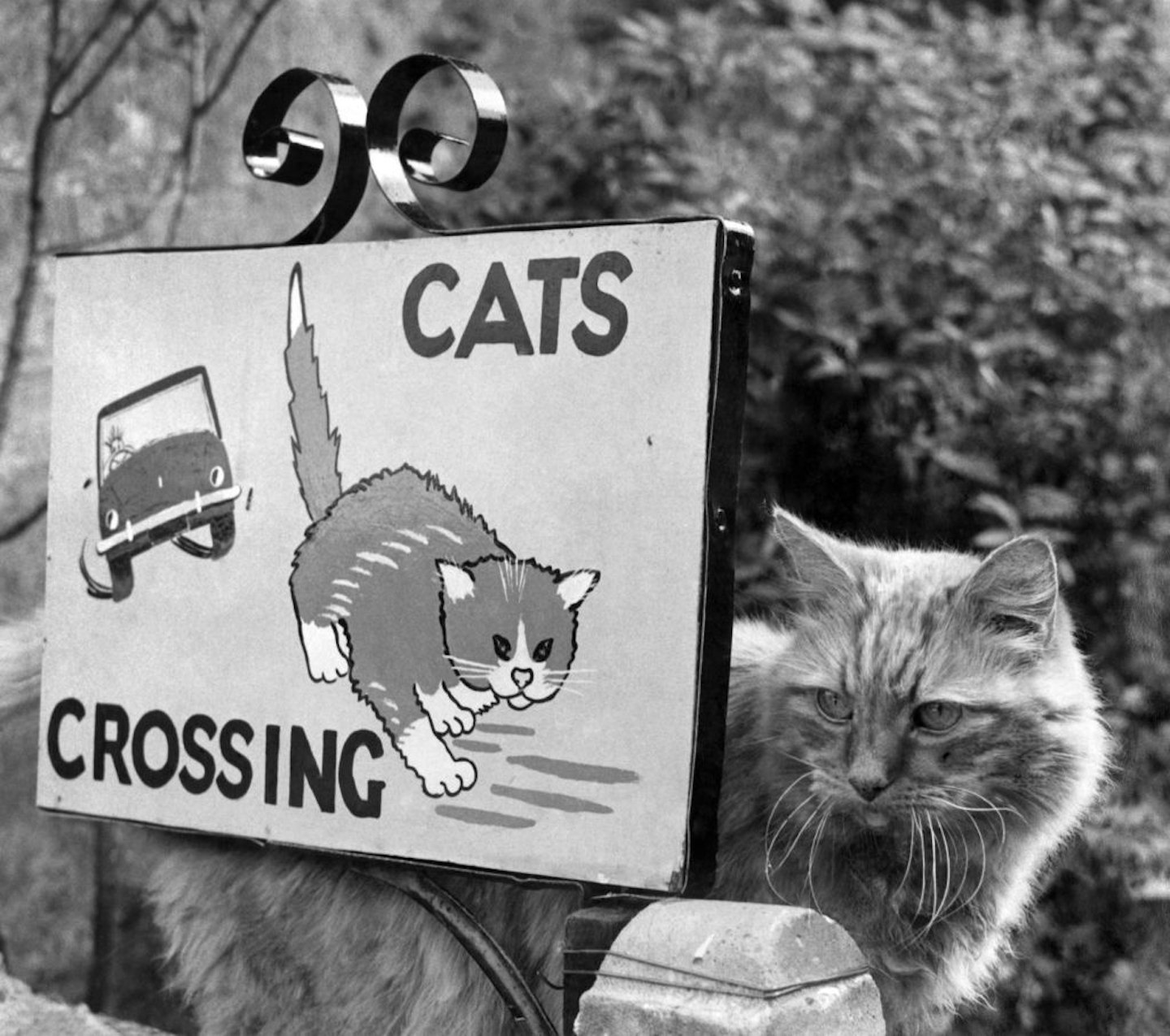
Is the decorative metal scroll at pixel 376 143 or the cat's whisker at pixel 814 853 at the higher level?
the decorative metal scroll at pixel 376 143

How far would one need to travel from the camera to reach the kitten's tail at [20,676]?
8.82ft

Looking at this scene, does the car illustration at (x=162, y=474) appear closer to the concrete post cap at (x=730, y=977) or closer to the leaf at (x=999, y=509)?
the concrete post cap at (x=730, y=977)

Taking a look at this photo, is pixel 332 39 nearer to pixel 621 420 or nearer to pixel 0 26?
pixel 0 26

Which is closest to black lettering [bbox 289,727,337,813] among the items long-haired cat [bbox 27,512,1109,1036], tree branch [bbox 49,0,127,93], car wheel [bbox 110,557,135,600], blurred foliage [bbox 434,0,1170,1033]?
long-haired cat [bbox 27,512,1109,1036]

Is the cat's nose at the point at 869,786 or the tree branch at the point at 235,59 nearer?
the cat's nose at the point at 869,786

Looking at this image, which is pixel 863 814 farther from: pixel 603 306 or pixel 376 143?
pixel 376 143

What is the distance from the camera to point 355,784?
7.21 feet

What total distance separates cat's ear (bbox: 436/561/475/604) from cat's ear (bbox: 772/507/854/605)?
461mm

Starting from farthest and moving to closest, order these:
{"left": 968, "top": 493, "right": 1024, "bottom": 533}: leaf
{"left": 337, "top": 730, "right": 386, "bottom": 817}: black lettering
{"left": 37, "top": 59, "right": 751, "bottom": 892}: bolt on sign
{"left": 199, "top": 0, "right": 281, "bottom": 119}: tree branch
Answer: {"left": 199, "top": 0, "right": 281, "bottom": 119}: tree branch < {"left": 968, "top": 493, "right": 1024, "bottom": 533}: leaf < {"left": 337, "top": 730, "right": 386, "bottom": 817}: black lettering < {"left": 37, "top": 59, "right": 751, "bottom": 892}: bolt on sign

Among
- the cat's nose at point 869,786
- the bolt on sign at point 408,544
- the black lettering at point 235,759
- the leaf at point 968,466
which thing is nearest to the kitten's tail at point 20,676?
the bolt on sign at point 408,544

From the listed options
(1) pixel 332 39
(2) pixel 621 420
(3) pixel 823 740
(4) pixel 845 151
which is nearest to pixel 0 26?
(1) pixel 332 39

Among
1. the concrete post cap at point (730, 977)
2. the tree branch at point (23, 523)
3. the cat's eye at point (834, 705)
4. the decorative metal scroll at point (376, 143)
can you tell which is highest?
the decorative metal scroll at point (376, 143)

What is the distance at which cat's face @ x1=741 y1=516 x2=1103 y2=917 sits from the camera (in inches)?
81.7

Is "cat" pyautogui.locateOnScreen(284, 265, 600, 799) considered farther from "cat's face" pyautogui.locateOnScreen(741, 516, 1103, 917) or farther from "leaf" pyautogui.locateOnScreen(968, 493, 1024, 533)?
"leaf" pyautogui.locateOnScreen(968, 493, 1024, 533)
